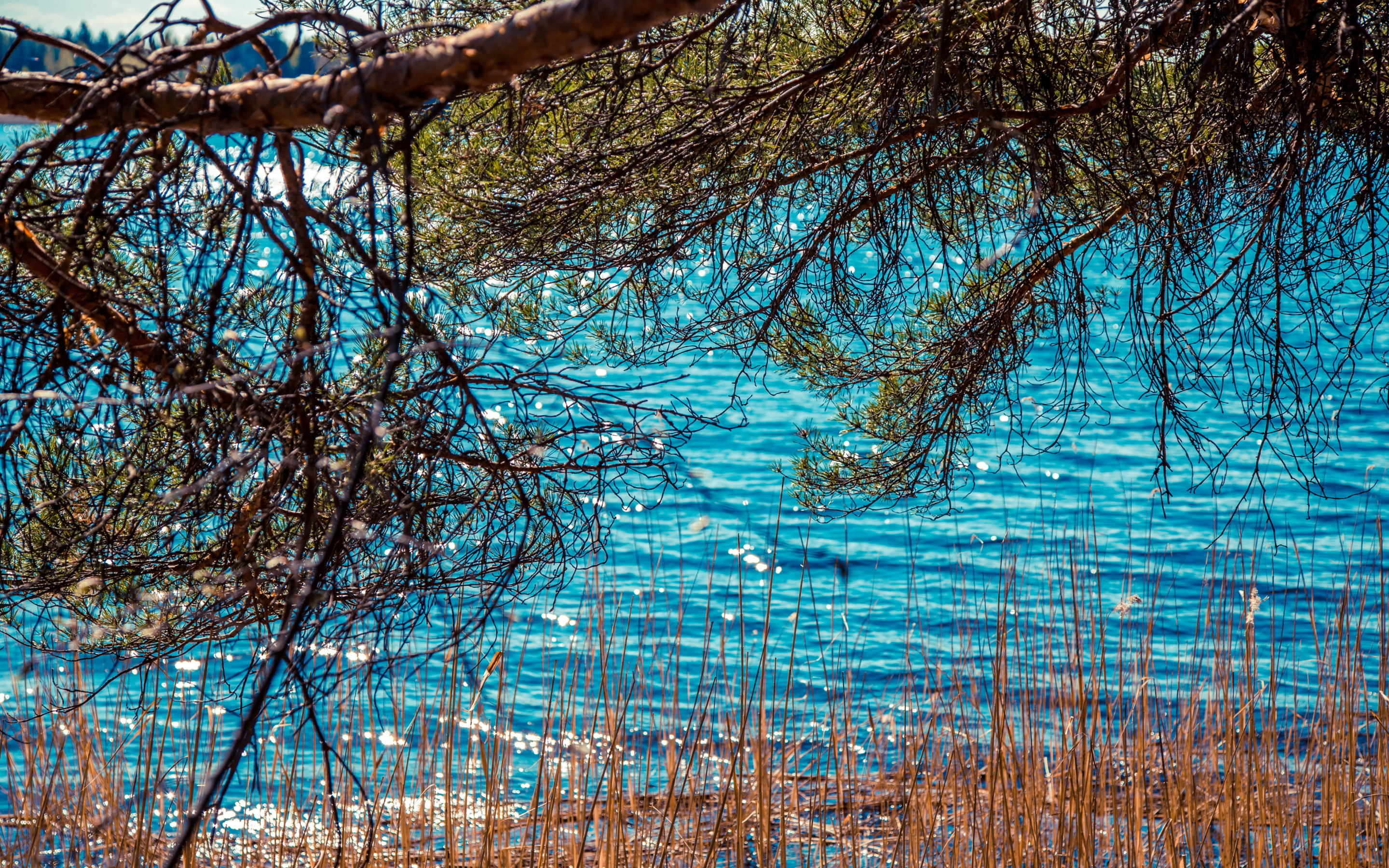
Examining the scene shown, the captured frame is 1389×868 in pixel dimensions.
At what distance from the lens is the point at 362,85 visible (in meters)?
0.91

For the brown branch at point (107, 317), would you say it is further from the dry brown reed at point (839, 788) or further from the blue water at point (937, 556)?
the blue water at point (937, 556)

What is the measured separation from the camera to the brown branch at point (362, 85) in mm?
921

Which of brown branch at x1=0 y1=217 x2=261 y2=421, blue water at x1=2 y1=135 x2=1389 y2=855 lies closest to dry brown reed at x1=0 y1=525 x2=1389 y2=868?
brown branch at x1=0 y1=217 x2=261 y2=421

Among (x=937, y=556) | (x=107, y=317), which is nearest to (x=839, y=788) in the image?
(x=107, y=317)

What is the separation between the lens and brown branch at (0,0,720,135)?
0.92 m

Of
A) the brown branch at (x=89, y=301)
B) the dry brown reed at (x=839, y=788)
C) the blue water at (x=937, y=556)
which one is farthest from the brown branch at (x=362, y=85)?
the blue water at (x=937, y=556)

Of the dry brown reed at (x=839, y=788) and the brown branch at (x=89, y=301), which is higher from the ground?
the brown branch at (x=89, y=301)

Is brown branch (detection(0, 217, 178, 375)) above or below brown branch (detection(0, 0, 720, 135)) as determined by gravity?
below

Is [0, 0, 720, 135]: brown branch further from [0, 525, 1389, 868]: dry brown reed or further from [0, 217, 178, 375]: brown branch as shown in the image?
[0, 525, 1389, 868]: dry brown reed

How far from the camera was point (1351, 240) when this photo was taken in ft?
9.53

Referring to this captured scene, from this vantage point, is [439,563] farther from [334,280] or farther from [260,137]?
[260,137]

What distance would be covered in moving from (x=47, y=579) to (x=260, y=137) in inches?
41.6

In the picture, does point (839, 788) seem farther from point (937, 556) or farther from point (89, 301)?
point (937, 556)

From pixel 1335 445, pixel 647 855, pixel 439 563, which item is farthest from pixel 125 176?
Answer: pixel 1335 445
